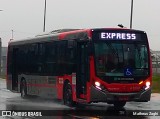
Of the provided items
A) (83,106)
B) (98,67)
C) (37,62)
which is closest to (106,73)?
(98,67)

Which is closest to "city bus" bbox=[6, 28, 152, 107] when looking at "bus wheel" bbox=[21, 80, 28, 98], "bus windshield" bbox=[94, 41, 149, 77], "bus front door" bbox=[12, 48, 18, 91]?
"bus windshield" bbox=[94, 41, 149, 77]

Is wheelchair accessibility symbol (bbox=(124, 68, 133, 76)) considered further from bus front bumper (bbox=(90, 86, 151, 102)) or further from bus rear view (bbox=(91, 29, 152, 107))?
bus front bumper (bbox=(90, 86, 151, 102))

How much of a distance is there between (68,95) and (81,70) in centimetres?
150

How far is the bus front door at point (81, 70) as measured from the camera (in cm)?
1772

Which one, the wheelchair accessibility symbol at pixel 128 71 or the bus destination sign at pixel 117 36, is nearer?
→ the wheelchair accessibility symbol at pixel 128 71

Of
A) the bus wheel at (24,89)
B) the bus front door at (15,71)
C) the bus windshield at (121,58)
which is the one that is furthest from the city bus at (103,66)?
the bus front door at (15,71)

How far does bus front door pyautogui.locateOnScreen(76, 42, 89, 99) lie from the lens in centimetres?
1772

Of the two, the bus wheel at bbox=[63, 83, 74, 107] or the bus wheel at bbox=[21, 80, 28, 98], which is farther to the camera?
the bus wheel at bbox=[21, 80, 28, 98]

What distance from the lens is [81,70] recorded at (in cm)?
1811

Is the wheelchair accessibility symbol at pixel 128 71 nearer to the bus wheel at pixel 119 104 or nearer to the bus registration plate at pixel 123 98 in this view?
the bus registration plate at pixel 123 98

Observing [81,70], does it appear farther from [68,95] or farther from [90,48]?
[68,95]

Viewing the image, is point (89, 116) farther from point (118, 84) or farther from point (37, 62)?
point (37, 62)

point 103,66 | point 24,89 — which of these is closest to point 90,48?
point 103,66

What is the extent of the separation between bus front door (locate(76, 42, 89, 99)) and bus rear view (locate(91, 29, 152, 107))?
636 mm
